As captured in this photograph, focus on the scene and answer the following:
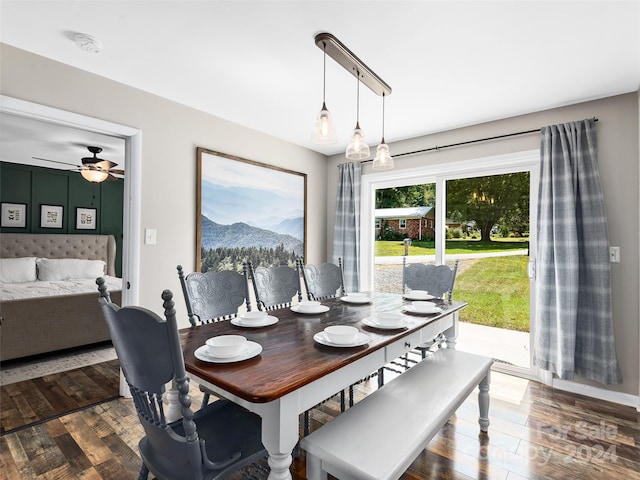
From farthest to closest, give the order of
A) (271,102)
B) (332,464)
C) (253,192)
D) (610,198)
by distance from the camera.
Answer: (253,192), (271,102), (610,198), (332,464)

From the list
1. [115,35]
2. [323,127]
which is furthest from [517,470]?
[115,35]

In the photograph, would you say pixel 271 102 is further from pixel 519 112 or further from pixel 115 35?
pixel 519 112

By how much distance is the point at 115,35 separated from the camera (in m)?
1.97

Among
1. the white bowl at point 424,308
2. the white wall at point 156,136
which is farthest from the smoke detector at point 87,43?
the white bowl at point 424,308

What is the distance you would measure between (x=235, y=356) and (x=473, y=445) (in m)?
1.70

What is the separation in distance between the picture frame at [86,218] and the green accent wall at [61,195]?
0.05 meters

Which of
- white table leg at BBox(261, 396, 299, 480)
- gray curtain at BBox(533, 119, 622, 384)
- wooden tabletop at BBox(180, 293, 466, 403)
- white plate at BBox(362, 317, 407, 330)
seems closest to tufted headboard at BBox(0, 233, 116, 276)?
wooden tabletop at BBox(180, 293, 466, 403)

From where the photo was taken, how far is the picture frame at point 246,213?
10.5 feet

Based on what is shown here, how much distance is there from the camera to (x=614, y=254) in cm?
269

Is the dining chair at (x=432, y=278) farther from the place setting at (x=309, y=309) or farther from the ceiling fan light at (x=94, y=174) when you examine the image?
the ceiling fan light at (x=94, y=174)

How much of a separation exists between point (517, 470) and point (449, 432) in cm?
43

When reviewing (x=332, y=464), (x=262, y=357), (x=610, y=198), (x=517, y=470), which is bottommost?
(x=517, y=470)

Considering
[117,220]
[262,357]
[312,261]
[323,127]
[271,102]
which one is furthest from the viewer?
[117,220]

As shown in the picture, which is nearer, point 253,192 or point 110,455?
point 110,455
